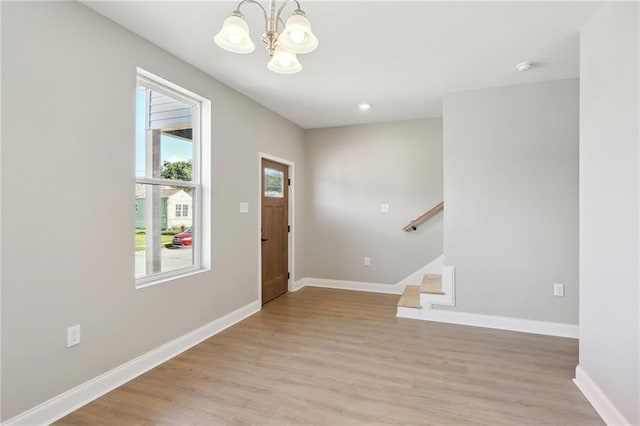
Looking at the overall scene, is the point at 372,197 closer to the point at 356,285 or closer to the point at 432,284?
the point at 356,285

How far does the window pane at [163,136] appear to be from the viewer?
2.56 m

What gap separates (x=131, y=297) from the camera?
237cm

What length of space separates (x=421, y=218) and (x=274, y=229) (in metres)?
2.08

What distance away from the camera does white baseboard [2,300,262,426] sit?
5.95ft

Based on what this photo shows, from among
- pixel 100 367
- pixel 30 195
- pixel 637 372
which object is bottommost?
pixel 100 367

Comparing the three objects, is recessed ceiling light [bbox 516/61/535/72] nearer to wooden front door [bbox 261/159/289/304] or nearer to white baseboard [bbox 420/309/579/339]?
white baseboard [bbox 420/309/579/339]

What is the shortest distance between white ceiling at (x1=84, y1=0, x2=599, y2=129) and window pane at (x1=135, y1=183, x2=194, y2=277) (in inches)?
47.4

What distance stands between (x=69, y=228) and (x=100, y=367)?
0.97 m

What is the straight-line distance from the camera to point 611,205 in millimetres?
1829

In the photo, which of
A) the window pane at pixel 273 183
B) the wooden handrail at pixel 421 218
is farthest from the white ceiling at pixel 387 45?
the wooden handrail at pixel 421 218

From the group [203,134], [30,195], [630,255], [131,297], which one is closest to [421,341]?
[630,255]

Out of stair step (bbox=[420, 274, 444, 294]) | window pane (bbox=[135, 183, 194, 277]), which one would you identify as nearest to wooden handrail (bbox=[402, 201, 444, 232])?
stair step (bbox=[420, 274, 444, 294])

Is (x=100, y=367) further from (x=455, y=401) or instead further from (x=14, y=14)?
(x=455, y=401)

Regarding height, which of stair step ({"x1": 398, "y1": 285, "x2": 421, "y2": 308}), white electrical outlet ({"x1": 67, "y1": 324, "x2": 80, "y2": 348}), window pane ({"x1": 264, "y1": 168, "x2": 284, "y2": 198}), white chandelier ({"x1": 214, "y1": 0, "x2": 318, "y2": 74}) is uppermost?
white chandelier ({"x1": 214, "y1": 0, "x2": 318, "y2": 74})
